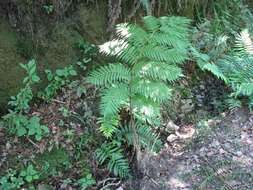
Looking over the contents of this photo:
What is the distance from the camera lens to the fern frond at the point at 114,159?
3732 millimetres

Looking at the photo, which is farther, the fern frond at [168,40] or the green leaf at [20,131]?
the green leaf at [20,131]

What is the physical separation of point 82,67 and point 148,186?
148 cm

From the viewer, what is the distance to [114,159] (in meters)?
3.77

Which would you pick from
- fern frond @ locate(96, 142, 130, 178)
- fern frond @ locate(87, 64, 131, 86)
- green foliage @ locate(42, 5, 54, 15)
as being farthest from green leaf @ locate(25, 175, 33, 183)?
green foliage @ locate(42, 5, 54, 15)

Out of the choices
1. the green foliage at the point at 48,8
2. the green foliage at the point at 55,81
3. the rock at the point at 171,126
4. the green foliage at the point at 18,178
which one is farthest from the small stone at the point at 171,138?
the green foliage at the point at 48,8

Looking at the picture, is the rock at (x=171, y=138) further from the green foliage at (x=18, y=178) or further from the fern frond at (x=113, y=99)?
the green foliage at (x=18, y=178)

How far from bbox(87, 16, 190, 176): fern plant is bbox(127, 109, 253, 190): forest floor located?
0.27 metres

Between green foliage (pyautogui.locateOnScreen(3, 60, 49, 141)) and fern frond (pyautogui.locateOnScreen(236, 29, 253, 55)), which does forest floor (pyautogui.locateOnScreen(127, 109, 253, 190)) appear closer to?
fern frond (pyautogui.locateOnScreen(236, 29, 253, 55))

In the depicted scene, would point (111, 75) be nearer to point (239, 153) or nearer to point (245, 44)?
point (239, 153)

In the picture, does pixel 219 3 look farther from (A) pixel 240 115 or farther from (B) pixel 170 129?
(B) pixel 170 129

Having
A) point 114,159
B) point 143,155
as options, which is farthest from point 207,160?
point 114,159

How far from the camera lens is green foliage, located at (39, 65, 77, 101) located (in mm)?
4168

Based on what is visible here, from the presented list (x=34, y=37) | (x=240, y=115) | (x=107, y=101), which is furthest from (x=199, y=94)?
(x=34, y=37)

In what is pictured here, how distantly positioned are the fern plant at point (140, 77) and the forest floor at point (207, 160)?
272 millimetres
